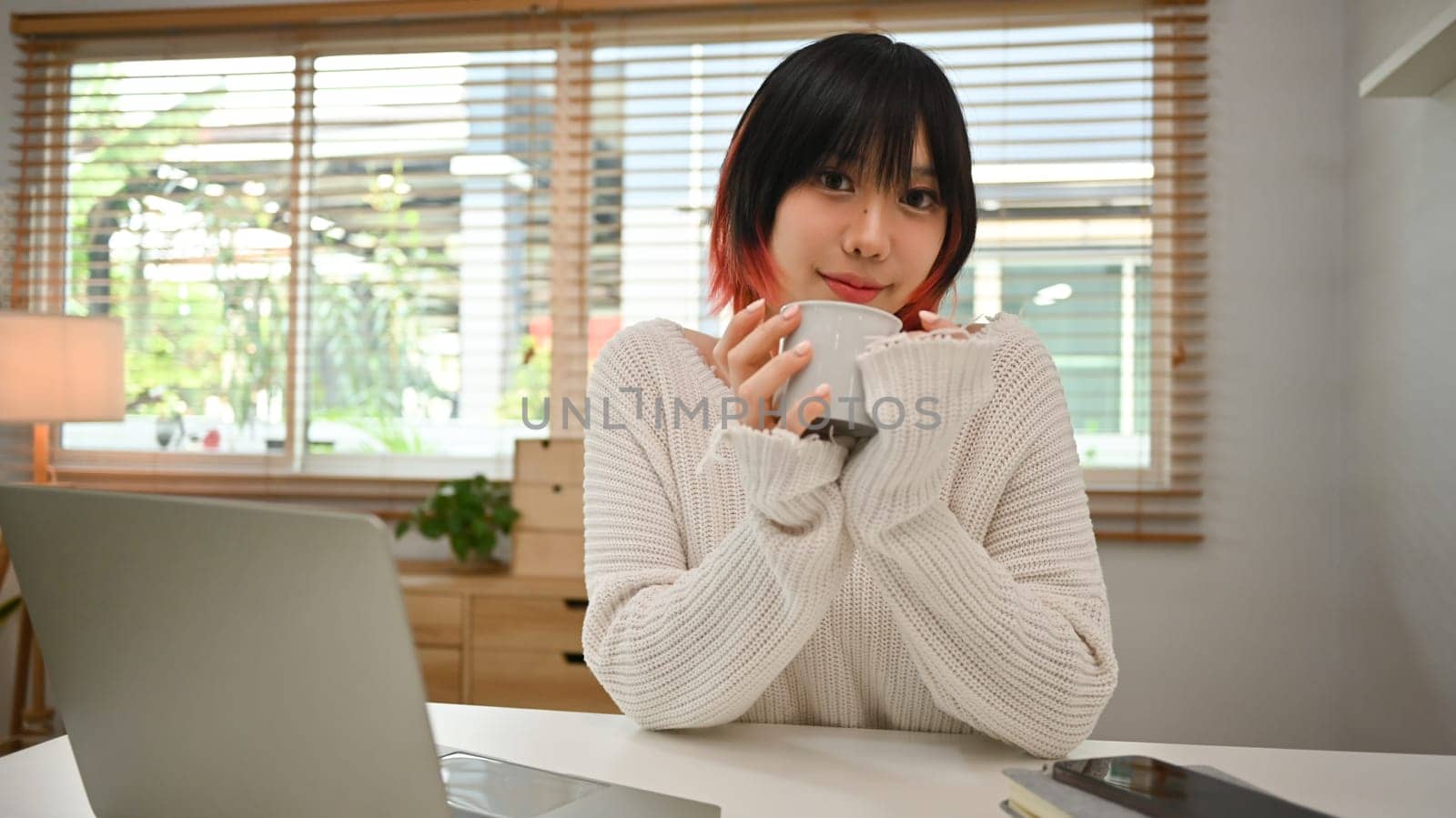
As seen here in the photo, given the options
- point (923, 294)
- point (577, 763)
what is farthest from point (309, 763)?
point (923, 294)

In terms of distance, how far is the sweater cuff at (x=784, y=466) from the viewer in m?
0.67

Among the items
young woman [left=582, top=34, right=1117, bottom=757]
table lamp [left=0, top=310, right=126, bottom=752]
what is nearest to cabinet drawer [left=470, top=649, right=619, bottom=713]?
table lamp [left=0, top=310, right=126, bottom=752]

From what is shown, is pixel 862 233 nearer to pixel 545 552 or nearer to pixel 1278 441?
pixel 545 552

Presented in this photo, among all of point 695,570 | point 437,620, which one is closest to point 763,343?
point 695,570

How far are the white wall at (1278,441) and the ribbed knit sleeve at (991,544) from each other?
71.1 inches

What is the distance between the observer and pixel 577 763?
0.77m

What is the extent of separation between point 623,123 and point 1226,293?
1623 mm

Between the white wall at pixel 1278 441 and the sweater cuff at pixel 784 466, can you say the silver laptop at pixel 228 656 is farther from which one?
the white wall at pixel 1278 441

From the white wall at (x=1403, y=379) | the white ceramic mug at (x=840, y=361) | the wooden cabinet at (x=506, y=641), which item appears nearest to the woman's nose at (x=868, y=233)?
the white ceramic mug at (x=840, y=361)

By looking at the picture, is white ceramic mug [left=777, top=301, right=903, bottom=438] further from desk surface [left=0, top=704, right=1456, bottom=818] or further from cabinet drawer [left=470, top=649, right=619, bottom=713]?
cabinet drawer [left=470, top=649, right=619, bottom=713]

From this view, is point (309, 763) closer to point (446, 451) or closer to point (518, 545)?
point (518, 545)

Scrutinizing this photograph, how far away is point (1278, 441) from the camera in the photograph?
103 inches

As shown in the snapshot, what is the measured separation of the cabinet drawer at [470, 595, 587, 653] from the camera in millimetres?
2545

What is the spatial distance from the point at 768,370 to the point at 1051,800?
0.31 metres
